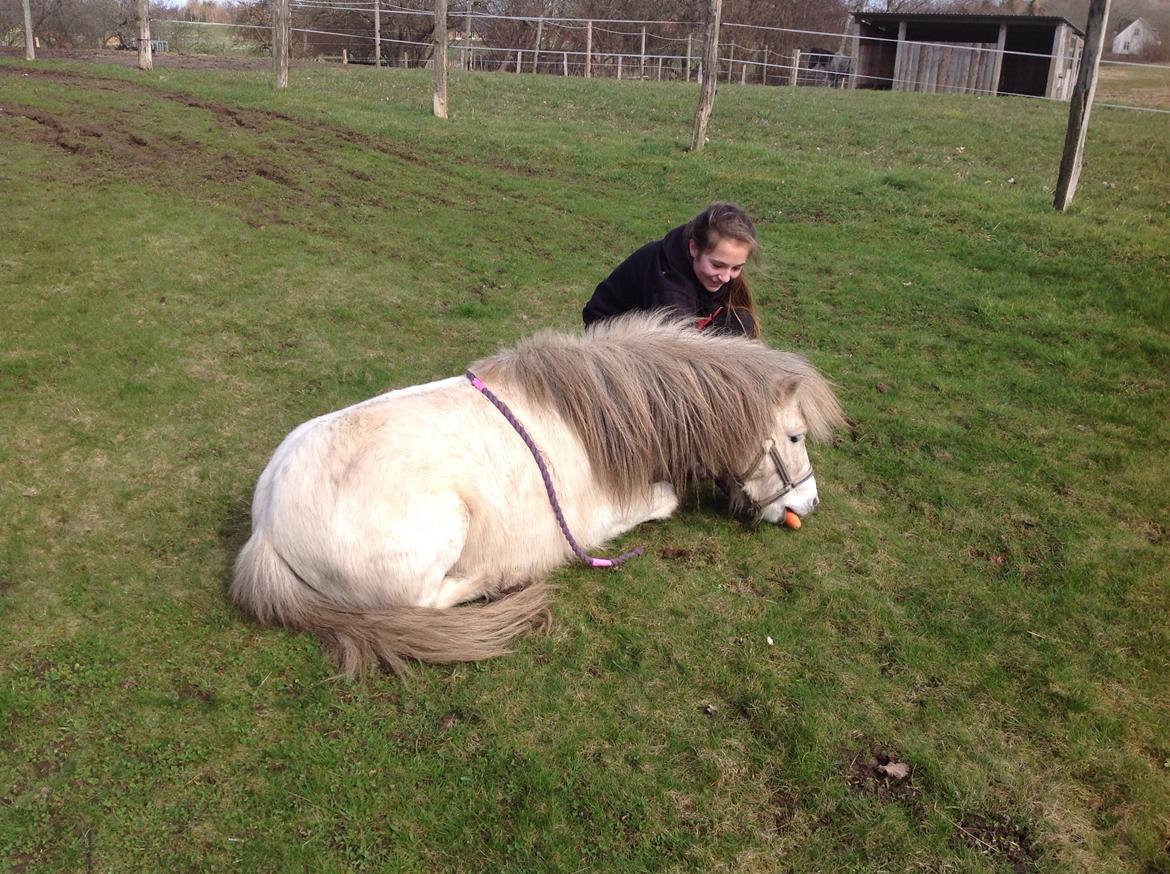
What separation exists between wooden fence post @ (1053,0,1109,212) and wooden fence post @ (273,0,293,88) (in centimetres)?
1440

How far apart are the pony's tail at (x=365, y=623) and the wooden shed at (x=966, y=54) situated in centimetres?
2525

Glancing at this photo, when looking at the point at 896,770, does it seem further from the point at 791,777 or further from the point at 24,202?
the point at 24,202

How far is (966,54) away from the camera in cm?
2538

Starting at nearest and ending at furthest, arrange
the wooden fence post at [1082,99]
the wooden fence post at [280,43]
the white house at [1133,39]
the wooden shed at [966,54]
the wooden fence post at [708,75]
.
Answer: the wooden fence post at [1082,99] < the wooden fence post at [708,75] < the wooden fence post at [280,43] < the wooden shed at [966,54] < the white house at [1133,39]

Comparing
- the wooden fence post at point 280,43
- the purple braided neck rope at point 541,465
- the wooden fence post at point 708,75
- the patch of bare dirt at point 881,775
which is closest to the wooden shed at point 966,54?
the wooden fence post at point 708,75

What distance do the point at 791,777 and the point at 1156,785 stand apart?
1287 millimetres

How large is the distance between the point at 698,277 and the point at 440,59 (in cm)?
1203

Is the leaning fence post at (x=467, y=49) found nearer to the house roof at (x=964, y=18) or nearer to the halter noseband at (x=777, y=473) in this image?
the house roof at (x=964, y=18)

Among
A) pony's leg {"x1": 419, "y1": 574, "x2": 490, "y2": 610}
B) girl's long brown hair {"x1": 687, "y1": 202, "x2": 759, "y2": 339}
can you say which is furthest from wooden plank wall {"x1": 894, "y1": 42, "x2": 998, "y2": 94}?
pony's leg {"x1": 419, "y1": 574, "x2": 490, "y2": 610}

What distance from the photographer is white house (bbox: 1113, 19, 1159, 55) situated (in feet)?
106

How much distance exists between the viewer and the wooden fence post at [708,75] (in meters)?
12.7

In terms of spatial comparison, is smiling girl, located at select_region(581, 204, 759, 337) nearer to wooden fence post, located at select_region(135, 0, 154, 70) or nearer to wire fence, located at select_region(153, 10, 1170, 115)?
wooden fence post, located at select_region(135, 0, 154, 70)

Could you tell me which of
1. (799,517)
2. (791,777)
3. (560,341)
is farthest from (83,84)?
(791,777)

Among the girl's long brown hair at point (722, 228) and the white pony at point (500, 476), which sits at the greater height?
the girl's long brown hair at point (722, 228)
